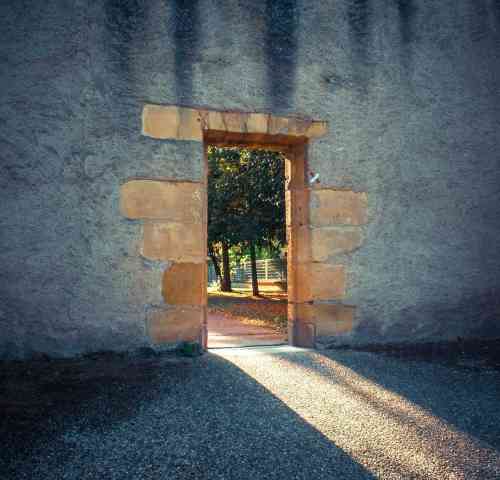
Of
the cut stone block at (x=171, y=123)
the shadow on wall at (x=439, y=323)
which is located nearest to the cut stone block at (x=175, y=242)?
the cut stone block at (x=171, y=123)

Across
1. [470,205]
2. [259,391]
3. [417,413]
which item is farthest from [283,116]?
[417,413]

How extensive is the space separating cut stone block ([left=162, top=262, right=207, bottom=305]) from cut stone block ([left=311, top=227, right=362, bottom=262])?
1071 mm

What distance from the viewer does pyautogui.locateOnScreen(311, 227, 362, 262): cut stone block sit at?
339 cm

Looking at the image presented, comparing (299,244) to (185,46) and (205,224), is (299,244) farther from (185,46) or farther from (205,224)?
(185,46)

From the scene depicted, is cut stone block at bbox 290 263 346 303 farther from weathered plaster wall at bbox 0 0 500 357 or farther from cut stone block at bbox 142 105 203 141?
cut stone block at bbox 142 105 203 141

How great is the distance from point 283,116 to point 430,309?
92.2 inches

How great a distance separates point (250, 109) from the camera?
3350mm

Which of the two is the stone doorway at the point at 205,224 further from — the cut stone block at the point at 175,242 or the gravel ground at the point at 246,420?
the gravel ground at the point at 246,420

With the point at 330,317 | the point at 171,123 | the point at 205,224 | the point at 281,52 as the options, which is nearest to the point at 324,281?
the point at 330,317

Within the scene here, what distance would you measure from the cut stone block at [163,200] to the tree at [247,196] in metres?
4.56

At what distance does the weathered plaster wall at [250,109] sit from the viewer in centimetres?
293

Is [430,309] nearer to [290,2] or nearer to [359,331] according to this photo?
[359,331]

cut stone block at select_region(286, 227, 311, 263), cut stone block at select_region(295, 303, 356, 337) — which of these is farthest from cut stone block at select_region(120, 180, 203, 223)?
cut stone block at select_region(295, 303, 356, 337)

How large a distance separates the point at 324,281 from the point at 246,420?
170cm
